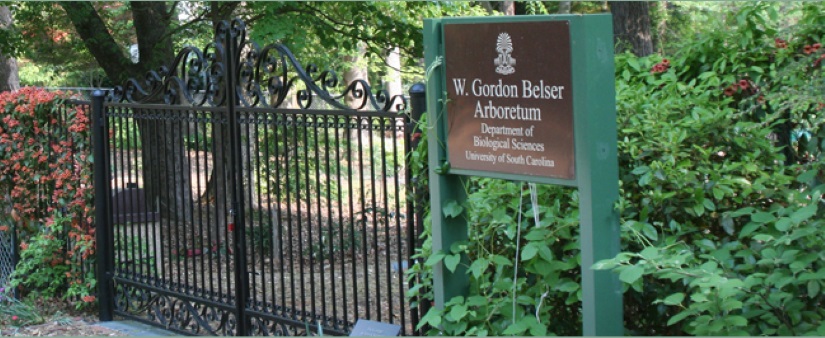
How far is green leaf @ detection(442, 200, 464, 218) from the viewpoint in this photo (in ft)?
14.5

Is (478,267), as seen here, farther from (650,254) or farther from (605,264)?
(650,254)

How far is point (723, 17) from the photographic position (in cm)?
566

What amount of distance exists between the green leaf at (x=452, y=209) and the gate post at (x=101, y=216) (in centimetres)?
493

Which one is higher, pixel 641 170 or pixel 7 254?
pixel 641 170

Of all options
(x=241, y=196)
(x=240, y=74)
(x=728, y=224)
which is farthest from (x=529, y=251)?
(x=240, y=74)

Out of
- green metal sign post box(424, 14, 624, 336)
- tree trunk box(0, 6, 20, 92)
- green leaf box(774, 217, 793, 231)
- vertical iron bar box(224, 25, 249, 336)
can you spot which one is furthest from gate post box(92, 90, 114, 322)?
tree trunk box(0, 6, 20, 92)

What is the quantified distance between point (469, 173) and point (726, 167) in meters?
1.15

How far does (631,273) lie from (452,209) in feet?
3.60

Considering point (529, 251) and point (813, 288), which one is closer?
point (813, 288)

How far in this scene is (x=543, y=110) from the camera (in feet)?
13.1

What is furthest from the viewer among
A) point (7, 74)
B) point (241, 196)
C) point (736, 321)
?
point (7, 74)

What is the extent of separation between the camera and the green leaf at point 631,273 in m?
3.53

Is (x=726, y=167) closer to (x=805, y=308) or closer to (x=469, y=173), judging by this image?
(x=805, y=308)

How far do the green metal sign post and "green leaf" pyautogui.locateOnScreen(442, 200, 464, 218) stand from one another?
0.05 metres
